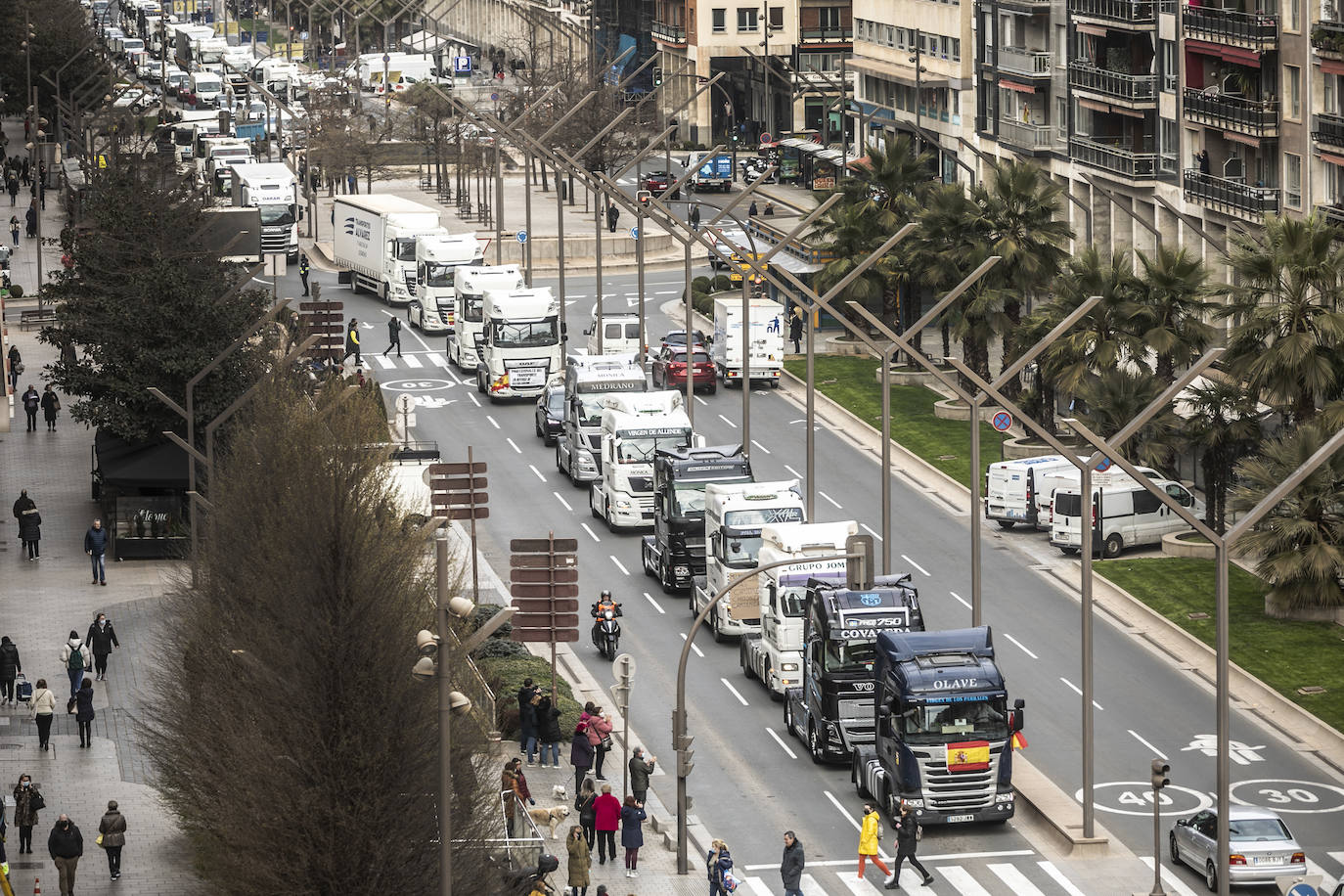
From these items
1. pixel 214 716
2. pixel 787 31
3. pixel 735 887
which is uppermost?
pixel 787 31

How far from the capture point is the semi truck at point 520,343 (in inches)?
3511

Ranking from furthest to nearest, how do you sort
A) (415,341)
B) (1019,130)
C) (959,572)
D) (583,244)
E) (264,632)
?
(583,244)
(1019,130)
(415,341)
(959,572)
(264,632)

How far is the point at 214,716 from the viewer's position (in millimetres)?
43031

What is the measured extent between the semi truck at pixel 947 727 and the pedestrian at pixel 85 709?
16.7m

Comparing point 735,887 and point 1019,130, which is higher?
point 1019,130

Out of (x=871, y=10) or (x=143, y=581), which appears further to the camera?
(x=871, y=10)

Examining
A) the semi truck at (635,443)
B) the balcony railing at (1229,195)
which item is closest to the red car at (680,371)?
the semi truck at (635,443)

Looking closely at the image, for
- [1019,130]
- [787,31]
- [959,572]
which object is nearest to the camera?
[959,572]

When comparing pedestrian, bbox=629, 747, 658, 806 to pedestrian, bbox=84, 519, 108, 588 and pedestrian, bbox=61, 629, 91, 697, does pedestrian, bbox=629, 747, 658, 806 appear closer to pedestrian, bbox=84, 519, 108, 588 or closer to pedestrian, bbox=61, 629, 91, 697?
pedestrian, bbox=61, 629, 91, 697

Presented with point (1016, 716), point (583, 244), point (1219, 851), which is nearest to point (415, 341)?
point (583, 244)

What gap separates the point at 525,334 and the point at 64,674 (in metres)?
32.1

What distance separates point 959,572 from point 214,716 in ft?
94.9

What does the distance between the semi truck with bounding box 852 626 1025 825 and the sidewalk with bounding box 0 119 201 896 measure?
13249mm

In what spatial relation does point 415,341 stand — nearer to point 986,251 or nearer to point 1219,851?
point 986,251
